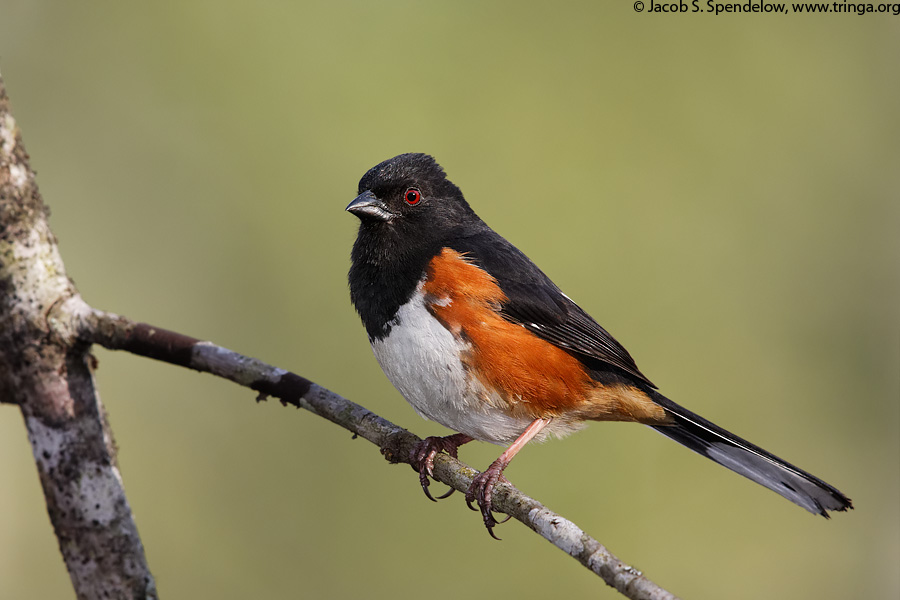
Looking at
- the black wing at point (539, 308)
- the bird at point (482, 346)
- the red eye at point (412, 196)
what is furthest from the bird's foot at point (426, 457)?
the red eye at point (412, 196)

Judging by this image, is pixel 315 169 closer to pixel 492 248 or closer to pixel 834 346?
pixel 492 248

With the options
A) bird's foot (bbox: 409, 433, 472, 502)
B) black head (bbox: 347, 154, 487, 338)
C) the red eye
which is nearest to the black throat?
black head (bbox: 347, 154, 487, 338)

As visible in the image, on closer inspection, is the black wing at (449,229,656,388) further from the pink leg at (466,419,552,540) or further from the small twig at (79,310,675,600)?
the small twig at (79,310,675,600)

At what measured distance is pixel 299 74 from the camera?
646 cm

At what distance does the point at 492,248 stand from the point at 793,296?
153 inches

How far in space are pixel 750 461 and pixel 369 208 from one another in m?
2.03

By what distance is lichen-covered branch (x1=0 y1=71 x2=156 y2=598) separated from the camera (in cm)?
241

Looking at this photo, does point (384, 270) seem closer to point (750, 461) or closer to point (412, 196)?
point (412, 196)

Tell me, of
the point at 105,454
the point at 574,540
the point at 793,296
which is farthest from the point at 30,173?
the point at 793,296

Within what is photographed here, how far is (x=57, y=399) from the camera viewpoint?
247 cm

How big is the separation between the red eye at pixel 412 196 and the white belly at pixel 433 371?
54cm

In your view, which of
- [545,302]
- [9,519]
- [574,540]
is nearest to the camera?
[574,540]

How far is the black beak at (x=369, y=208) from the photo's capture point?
133 inches

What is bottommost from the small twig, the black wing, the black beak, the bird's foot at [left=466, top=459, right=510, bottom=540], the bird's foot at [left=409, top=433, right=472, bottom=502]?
the bird's foot at [left=466, top=459, right=510, bottom=540]
